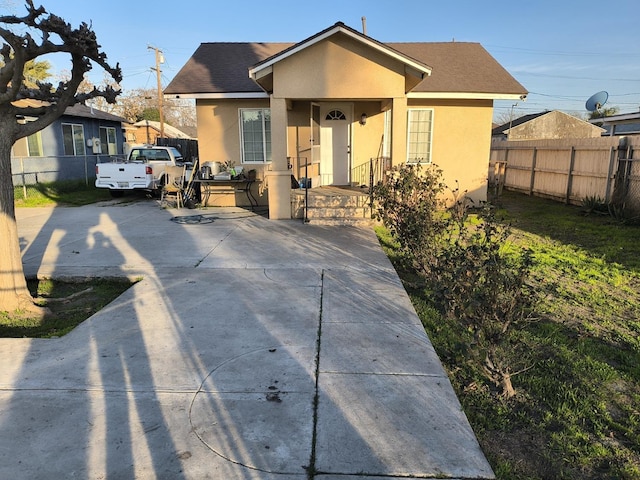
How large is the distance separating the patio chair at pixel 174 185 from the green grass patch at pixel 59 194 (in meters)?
2.60

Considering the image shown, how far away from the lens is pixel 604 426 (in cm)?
307

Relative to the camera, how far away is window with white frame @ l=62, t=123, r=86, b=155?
19.3m

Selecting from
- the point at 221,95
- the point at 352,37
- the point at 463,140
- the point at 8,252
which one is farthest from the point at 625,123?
the point at 8,252

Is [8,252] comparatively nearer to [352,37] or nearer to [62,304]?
[62,304]

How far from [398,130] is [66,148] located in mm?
15900

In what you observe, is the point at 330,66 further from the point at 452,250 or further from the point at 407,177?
the point at 452,250

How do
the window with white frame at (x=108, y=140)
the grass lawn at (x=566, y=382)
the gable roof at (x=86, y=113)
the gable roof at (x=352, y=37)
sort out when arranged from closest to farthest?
the grass lawn at (x=566, y=382) → the gable roof at (x=352, y=37) → the gable roof at (x=86, y=113) → the window with white frame at (x=108, y=140)

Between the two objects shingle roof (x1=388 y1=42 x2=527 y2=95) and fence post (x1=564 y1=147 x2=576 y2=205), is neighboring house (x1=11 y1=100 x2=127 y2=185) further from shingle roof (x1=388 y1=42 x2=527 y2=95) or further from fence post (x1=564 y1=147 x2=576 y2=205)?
fence post (x1=564 y1=147 x2=576 y2=205)

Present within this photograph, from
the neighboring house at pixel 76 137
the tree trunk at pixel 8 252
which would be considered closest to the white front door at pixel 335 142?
the tree trunk at pixel 8 252

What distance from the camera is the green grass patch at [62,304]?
4.65m

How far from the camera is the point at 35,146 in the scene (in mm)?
17625

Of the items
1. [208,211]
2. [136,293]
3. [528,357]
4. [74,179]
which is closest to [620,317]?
[528,357]

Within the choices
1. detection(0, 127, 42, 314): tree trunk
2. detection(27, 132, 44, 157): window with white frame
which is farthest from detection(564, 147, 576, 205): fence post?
detection(27, 132, 44, 157): window with white frame

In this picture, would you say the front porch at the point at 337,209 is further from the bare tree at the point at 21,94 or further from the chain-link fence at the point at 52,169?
the chain-link fence at the point at 52,169
